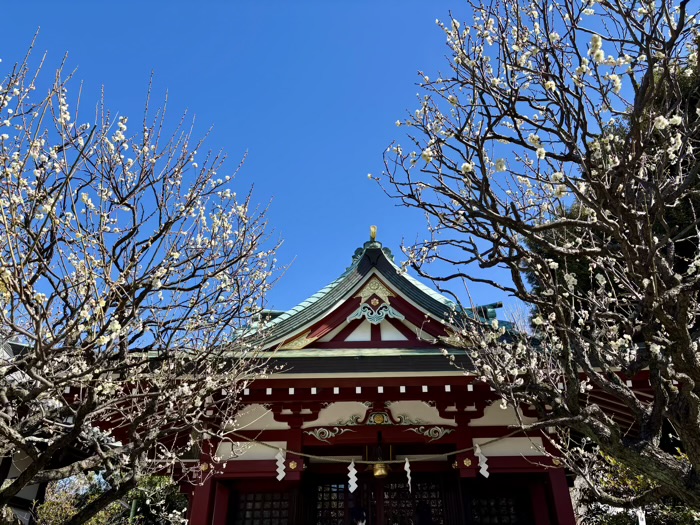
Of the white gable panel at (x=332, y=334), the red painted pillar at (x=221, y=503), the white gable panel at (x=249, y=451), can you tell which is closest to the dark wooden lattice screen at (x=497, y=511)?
the white gable panel at (x=249, y=451)

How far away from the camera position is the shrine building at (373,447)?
712 centimetres

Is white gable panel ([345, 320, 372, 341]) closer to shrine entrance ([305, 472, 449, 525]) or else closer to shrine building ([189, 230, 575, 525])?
shrine building ([189, 230, 575, 525])

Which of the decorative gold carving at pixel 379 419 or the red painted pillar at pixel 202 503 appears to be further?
the decorative gold carving at pixel 379 419

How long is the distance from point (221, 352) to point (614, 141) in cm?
492

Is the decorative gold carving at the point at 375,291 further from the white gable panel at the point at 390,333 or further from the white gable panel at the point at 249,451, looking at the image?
the white gable panel at the point at 249,451

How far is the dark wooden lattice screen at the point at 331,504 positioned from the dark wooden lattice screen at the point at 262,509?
0.52 meters

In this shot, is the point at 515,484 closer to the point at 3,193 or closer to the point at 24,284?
the point at 24,284

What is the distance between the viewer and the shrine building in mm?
7117

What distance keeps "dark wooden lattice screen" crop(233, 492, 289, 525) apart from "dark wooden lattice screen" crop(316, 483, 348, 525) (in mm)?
522

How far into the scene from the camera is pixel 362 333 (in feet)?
28.0

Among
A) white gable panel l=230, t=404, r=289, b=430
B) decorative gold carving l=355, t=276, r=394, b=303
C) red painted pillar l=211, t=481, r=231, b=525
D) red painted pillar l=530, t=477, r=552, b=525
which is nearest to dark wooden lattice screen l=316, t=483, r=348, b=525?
white gable panel l=230, t=404, r=289, b=430

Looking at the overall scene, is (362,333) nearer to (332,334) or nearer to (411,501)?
(332,334)

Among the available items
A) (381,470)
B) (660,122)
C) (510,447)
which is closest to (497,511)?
(510,447)

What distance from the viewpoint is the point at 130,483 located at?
202 inches
